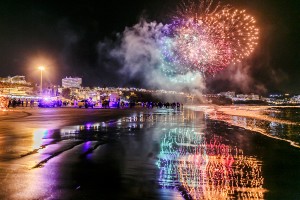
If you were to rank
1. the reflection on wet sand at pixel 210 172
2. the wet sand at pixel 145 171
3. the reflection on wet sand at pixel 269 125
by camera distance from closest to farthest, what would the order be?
the wet sand at pixel 145 171 → the reflection on wet sand at pixel 210 172 → the reflection on wet sand at pixel 269 125

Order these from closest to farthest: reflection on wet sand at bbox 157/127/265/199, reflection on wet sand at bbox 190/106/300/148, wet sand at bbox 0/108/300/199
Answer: wet sand at bbox 0/108/300/199
reflection on wet sand at bbox 157/127/265/199
reflection on wet sand at bbox 190/106/300/148

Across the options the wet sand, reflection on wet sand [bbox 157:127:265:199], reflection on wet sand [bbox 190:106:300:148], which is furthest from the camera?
reflection on wet sand [bbox 190:106:300:148]

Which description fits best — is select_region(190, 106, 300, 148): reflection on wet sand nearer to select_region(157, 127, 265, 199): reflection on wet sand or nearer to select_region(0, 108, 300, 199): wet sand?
select_region(157, 127, 265, 199): reflection on wet sand

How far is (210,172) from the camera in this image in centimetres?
915

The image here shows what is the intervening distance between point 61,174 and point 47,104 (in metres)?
70.8

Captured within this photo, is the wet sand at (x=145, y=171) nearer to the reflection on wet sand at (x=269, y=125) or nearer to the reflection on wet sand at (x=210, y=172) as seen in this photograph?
the reflection on wet sand at (x=210, y=172)

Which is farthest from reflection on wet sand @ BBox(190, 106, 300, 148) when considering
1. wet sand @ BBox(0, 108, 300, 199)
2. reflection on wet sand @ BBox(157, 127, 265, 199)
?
wet sand @ BBox(0, 108, 300, 199)

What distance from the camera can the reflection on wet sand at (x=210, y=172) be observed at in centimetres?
724

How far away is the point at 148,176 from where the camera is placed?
28.1 ft

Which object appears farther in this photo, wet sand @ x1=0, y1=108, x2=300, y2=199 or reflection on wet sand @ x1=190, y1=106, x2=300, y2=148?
reflection on wet sand @ x1=190, y1=106, x2=300, y2=148

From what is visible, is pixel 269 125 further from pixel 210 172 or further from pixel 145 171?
pixel 145 171

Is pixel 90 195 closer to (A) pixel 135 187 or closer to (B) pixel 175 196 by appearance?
(A) pixel 135 187

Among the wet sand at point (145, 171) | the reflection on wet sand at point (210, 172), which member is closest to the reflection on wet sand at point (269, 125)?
the reflection on wet sand at point (210, 172)

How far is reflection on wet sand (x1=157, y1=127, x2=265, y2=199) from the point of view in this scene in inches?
285
